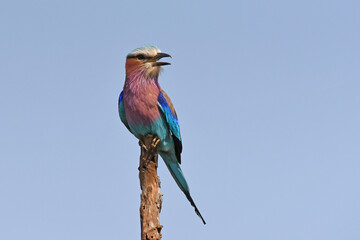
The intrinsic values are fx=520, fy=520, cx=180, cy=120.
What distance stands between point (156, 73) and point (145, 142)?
3.04 feet

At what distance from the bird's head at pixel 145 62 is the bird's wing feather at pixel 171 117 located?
0.33 meters

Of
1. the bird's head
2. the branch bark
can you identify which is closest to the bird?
the bird's head

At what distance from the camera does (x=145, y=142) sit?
6.89 metres

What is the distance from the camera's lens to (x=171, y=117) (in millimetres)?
6969

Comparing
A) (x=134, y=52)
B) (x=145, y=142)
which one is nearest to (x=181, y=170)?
(x=145, y=142)

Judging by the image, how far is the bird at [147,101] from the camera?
22.2 ft

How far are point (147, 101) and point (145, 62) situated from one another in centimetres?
54

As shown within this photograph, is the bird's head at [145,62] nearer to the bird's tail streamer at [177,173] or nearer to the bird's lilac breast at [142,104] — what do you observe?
the bird's lilac breast at [142,104]

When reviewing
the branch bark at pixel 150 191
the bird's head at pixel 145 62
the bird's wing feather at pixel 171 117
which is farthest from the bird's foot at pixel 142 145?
the bird's head at pixel 145 62

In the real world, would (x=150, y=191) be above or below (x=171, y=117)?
below

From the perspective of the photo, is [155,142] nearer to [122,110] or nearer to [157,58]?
[122,110]

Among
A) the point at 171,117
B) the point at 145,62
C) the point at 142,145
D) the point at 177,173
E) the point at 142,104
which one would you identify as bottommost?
the point at 177,173

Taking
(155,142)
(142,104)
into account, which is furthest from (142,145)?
(142,104)

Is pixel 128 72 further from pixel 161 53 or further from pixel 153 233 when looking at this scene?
pixel 153 233
